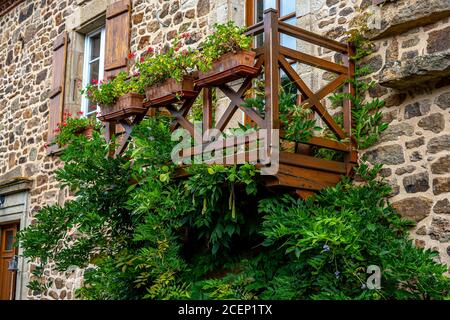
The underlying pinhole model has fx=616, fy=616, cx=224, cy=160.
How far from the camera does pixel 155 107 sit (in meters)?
5.46

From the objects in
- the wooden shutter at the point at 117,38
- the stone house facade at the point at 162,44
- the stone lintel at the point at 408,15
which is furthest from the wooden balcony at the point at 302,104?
the wooden shutter at the point at 117,38

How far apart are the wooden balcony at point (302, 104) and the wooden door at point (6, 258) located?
5.42m

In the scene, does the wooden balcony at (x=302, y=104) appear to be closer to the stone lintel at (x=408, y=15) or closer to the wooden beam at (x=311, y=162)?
the wooden beam at (x=311, y=162)

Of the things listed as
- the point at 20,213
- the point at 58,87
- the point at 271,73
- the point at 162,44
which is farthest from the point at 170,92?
the point at 20,213

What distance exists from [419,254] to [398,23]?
5.62 feet

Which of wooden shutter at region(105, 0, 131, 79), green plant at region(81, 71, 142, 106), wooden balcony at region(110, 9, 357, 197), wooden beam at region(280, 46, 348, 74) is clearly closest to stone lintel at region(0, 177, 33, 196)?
wooden shutter at region(105, 0, 131, 79)

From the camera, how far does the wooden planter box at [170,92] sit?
5.05 meters

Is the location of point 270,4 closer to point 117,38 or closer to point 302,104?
point 302,104

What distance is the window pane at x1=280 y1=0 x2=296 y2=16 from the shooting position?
5699mm

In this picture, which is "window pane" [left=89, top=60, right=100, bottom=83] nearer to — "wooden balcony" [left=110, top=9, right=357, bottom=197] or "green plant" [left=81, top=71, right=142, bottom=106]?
"green plant" [left=81, top=71, right=142, bottom=106]

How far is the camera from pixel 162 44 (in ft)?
22.7

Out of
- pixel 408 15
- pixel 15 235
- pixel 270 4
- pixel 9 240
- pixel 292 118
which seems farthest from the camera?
pixel 9 240

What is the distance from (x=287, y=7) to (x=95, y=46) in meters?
3.68

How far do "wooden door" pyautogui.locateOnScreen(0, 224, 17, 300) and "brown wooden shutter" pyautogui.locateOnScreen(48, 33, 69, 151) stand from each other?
1.97 m
